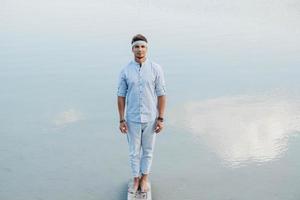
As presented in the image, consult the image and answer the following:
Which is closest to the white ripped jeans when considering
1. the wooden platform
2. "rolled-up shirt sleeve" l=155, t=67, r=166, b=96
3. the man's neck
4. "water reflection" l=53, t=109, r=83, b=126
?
the wooden platform

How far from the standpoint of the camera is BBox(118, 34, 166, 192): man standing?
10.7 ft

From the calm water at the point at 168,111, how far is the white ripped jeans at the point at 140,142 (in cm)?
30

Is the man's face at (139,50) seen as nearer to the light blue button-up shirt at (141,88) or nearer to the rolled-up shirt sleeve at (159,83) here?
the light blue button-up shirt at (141,88)

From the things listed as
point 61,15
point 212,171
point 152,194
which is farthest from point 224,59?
point 61,15

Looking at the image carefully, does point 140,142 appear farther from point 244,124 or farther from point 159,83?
point 244,124

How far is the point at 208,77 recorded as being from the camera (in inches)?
272

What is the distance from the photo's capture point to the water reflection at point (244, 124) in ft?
14.3

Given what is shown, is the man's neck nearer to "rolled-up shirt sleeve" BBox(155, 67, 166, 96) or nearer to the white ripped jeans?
"rolled-up shirt sleeve" BBox(155, 67, 166, 96)

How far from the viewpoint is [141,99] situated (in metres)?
3.29

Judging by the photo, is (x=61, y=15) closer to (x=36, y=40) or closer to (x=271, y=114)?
(x=36, y=40)

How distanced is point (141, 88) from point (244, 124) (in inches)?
87.0

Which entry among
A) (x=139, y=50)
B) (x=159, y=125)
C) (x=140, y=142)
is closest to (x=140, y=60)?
(x=139, y=50)

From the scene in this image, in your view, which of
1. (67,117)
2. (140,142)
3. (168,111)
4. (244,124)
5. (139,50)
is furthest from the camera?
(168,111)

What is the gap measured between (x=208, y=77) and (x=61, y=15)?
25.7 feet
